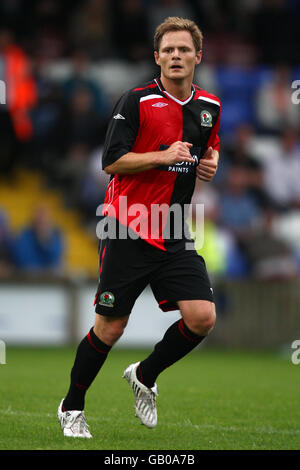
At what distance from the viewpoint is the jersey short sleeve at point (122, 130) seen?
19.0ft

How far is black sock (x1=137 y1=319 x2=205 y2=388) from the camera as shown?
591cm

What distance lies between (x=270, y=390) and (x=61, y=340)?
15.1ft

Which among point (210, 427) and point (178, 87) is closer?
point (178, 87)

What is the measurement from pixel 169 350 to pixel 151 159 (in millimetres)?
1133

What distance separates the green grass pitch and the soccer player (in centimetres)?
27

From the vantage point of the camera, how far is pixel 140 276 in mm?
5895

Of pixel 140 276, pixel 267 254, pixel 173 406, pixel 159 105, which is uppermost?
pixel 159 105

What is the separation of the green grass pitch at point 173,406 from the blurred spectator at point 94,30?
6.05 meters

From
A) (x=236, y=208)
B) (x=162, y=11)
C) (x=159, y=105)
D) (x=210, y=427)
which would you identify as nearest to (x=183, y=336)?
(x=210, y=427)
